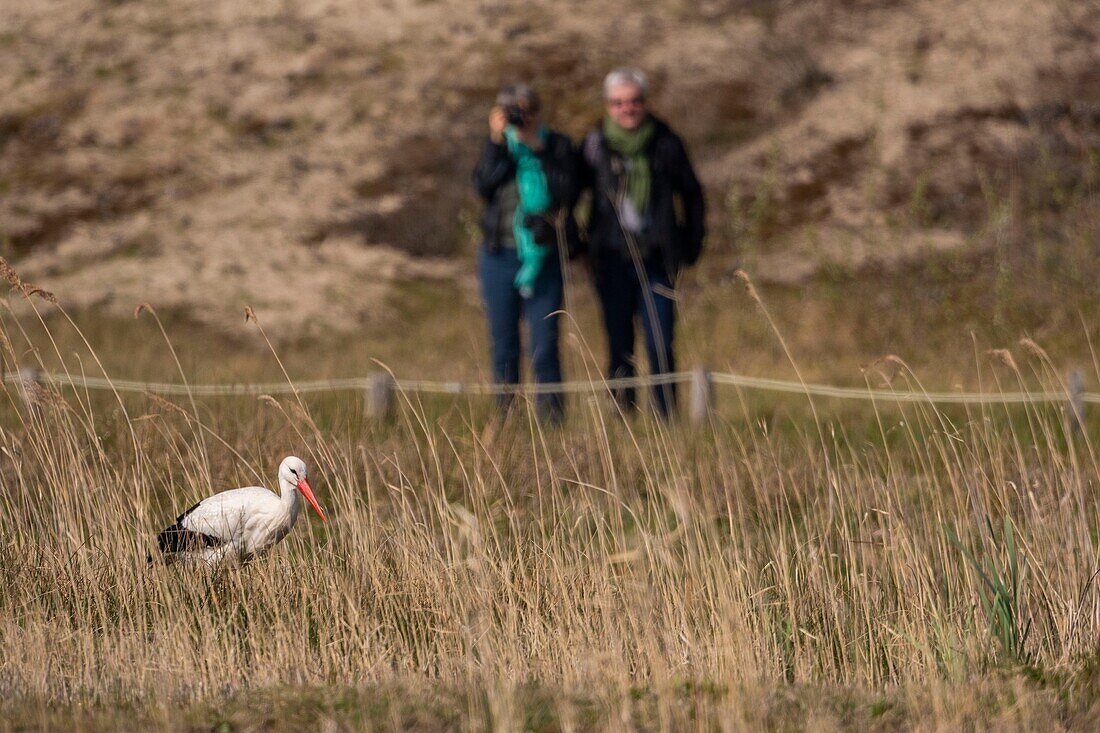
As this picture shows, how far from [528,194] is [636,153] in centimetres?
65

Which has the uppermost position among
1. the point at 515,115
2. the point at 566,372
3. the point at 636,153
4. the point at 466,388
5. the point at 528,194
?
the point at 515,115

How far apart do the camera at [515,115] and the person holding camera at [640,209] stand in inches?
20.5

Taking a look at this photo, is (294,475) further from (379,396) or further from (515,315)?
(379,396)

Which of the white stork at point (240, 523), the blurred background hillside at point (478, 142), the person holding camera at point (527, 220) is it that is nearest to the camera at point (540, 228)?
the person holding camera at point (527, 220)

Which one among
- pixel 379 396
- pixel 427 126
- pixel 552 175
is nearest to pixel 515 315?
pixel 552 175

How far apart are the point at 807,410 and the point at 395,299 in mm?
6654

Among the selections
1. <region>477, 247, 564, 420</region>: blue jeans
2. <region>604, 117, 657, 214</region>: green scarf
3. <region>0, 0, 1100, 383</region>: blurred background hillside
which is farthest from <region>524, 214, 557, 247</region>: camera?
<region>0, 0, 1100, 383</region>: blurred background hillside

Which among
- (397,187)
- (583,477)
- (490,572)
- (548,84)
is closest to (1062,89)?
(548,84)

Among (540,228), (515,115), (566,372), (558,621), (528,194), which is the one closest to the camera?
(558,621)

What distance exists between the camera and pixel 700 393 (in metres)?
8.37

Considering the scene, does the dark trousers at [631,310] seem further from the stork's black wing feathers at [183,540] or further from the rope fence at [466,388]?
the stork's black wing feathers at [183,540]

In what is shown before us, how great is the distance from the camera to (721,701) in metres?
3.35

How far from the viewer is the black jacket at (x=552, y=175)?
7250mm

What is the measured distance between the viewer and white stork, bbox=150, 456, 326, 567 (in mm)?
4117
